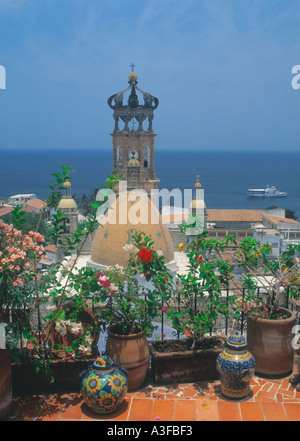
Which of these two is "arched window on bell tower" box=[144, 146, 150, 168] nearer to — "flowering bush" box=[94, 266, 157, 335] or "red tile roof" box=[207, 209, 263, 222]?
→ "red tile roof" box=[207, 209, 263, 222]

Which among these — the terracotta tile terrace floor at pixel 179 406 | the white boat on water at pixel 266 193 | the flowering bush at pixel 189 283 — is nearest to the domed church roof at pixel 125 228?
the flowering bush at pixel 189 283

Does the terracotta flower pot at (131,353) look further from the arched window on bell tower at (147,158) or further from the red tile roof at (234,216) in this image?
the red tile roof at (234,216)

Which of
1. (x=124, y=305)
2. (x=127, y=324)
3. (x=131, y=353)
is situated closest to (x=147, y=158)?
(x=127, y=324)

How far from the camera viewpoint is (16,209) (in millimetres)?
3928

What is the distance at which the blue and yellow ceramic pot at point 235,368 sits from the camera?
3949 mm

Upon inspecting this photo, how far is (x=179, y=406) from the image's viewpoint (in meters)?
3.94

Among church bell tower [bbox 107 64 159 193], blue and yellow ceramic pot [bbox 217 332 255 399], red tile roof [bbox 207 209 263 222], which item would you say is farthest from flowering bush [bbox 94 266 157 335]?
red tile roof [bbox 207 209 263 222]

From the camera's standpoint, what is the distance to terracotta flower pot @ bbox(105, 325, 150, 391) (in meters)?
4.17

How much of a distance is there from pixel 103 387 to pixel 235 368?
49.1 inches

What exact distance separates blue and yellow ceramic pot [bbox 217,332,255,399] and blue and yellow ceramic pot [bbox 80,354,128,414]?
3.17 ft

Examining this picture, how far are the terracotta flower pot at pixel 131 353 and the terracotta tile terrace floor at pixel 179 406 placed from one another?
0.50ft
